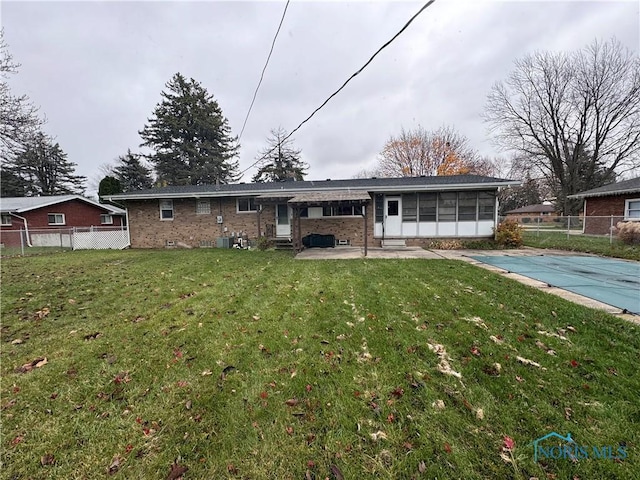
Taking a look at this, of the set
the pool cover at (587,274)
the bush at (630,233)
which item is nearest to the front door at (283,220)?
the pool cover at (587,274)

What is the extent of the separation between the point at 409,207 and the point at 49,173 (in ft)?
147

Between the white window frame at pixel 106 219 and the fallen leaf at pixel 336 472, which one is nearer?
the fallen leaf at pixel 336 472

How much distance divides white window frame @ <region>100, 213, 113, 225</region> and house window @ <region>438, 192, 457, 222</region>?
26232 millimetres

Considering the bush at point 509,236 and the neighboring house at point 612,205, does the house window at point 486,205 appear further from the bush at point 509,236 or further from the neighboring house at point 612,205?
the neighboring house at point 612,205

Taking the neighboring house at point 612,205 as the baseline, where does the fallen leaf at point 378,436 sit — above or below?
below

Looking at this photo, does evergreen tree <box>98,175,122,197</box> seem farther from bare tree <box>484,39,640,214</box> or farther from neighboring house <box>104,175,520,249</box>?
bare tree <box>484,39,640,214</box>

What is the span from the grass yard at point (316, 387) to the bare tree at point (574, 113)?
2923 centimetres

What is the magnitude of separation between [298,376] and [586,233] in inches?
918

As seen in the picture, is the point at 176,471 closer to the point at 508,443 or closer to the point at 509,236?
the point at 508,443

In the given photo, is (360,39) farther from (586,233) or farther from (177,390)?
(586,233)

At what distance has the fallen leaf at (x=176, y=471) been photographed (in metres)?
1.76

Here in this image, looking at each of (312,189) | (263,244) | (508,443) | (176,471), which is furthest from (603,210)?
(176,471)

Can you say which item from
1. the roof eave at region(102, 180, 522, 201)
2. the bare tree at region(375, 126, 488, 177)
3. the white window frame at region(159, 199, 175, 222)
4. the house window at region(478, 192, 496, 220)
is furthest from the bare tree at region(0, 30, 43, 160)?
the bare tree at region(375, 126, 488, 177)

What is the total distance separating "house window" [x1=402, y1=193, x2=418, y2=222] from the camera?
503 inches
